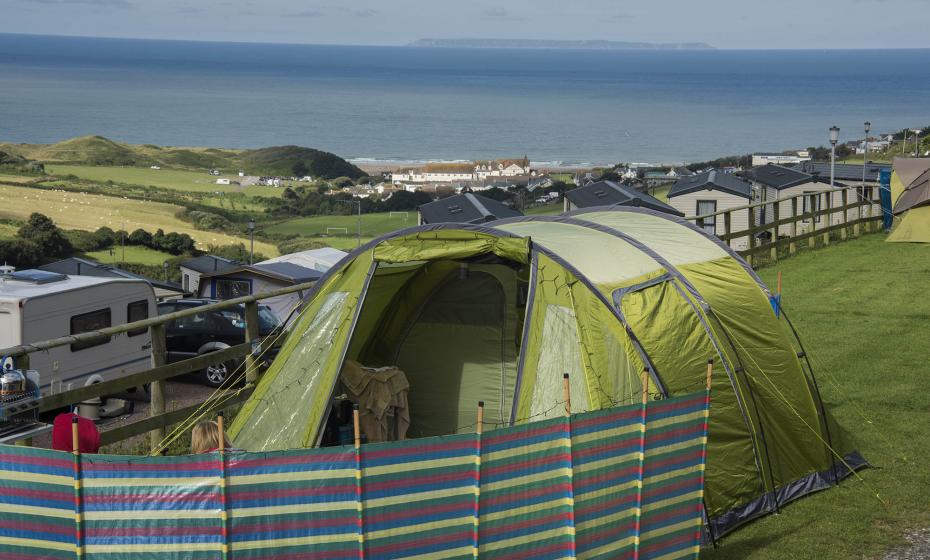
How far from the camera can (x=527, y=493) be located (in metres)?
6.05

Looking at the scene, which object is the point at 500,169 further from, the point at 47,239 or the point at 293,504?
the point at 293,504

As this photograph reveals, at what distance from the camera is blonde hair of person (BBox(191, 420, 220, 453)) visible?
6.41 metres

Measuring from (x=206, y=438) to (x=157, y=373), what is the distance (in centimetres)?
234

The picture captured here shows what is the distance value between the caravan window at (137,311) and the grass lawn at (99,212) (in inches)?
1445

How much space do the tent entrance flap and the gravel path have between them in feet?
10.5

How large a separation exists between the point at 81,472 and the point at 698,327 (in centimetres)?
462

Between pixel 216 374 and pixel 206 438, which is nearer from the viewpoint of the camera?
pixel 206 438

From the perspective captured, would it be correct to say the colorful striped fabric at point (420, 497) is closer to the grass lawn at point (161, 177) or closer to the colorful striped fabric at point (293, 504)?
the colorful striped fabric at point (293, 504)

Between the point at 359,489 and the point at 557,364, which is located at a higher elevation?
the point at 557,364

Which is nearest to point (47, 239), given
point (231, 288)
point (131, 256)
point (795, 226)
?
point (131, 256)

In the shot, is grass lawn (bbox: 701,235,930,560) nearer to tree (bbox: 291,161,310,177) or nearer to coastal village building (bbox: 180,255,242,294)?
coastal village building (bbox: 180,255,242,294)

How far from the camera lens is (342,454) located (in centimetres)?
554

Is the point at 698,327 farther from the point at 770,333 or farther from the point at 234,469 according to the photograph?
the point at 234,469

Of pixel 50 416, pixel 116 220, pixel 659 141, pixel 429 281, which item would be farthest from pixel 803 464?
pixel 659 141
